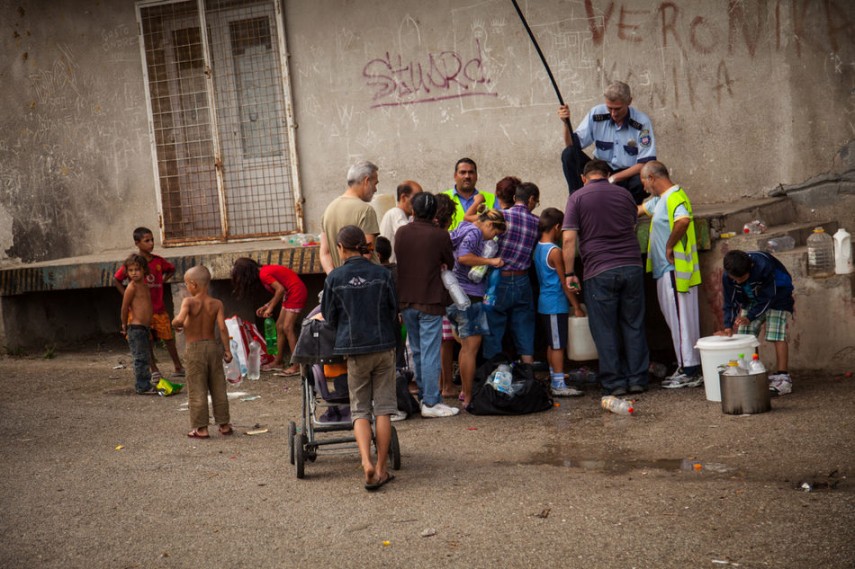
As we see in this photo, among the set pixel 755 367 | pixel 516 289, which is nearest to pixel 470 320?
pixel 516 289

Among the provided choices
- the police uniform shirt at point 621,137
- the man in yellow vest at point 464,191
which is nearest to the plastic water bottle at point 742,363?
the police uniform shirt at point 621,137

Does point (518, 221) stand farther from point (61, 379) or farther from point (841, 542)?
point (61, 379)

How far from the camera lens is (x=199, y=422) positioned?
786 cm

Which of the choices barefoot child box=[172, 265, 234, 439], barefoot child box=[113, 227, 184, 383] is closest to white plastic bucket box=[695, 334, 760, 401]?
barefoot child box=[172, 265, 234, 439]

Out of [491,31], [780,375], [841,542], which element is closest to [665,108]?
[491,31]

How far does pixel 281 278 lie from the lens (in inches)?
419

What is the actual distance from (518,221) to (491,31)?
3369mm

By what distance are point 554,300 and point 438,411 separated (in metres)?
1.48

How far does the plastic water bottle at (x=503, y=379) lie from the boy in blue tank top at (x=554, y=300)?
0.69 m

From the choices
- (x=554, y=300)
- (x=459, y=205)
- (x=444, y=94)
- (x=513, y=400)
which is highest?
(x=444, y=94)

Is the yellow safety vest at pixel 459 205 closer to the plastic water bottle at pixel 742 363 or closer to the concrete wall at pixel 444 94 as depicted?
the concrete wall at pixel 444 94

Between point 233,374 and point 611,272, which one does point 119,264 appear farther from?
point 611,272

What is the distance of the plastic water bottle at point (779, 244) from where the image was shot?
8883mm

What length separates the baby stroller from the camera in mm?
6461
